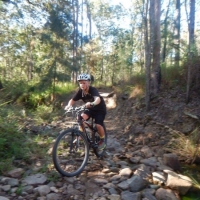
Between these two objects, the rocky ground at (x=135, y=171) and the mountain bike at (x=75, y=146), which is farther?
the mountain bike at (x=75, y=146)

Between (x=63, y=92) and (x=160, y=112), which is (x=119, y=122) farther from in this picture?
(x=63, y=92)

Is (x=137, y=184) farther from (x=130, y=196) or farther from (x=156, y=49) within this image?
(x=156, y=49)

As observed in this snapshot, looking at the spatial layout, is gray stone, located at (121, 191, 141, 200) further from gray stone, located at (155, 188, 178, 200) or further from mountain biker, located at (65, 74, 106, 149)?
mountain biker, located at (65, 74, 106, 149)

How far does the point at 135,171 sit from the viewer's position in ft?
13.8

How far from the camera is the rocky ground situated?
3.42 metres

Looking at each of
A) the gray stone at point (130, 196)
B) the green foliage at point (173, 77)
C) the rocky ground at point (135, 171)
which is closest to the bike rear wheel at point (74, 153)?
the rocky ground at point (135, 171)

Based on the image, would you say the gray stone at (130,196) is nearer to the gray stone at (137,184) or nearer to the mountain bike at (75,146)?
the gray stone at (137,184)

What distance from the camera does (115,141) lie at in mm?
6605

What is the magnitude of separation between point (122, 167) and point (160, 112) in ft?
10.4

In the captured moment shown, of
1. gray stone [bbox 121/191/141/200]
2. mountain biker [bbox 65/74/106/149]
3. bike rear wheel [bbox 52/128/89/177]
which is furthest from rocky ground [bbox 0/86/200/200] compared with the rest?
mountain biker [bbox 65/74/106/149]

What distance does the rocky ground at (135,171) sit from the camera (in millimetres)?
3420

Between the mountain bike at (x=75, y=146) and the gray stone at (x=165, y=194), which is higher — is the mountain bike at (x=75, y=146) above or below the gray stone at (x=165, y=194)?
above

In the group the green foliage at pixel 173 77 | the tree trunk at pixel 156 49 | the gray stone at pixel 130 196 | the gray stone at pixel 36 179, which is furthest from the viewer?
the tree trunk at pixel 156 49

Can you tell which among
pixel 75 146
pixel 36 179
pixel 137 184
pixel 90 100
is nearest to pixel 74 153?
pixel 75 146
